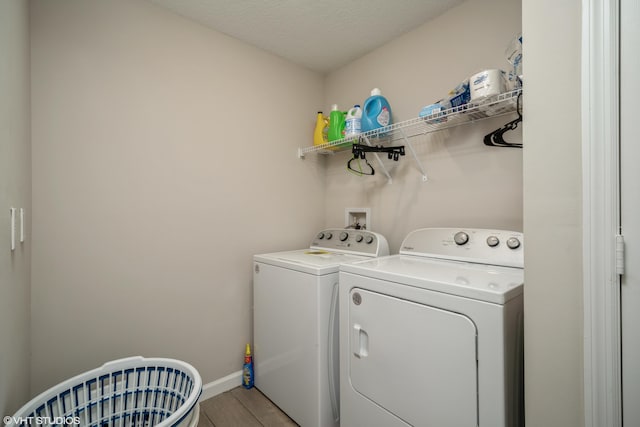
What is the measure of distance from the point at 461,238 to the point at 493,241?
0.51ft

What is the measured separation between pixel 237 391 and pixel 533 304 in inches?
76.3

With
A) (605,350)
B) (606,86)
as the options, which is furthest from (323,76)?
(605,350)

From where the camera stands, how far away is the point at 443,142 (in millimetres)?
1803

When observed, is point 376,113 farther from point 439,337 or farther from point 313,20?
point 439,337

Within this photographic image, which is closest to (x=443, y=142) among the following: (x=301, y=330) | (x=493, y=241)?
(x=493, y=241)

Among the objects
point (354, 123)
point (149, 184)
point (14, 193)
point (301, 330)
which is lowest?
point (301, 330)

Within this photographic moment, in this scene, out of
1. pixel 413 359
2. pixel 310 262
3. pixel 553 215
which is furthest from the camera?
pixel 310 262

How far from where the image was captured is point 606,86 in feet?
2.18

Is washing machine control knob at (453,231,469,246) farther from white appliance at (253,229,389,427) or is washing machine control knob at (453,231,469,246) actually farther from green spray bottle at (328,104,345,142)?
green spray bottle at (328,104,345,142)

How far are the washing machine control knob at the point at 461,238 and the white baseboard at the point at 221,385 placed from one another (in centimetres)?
176

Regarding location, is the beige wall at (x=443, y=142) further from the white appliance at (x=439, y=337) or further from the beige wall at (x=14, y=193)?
the beige wall at (x=14, y=193)

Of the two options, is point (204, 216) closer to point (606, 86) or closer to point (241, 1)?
point (241, 1)

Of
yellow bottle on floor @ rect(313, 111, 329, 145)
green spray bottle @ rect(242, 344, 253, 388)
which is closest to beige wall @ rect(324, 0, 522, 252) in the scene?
yellow bottle on floor @ rect(313, 111, 329, 145)

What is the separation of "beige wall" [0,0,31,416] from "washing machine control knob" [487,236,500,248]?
1.86 m
